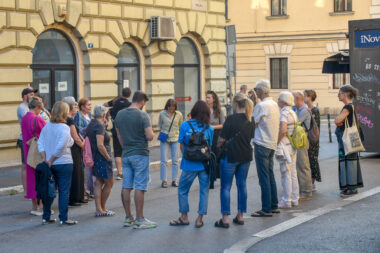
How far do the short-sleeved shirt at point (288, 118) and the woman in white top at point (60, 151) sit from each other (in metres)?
3.15

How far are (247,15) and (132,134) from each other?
101ft

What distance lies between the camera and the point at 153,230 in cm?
926

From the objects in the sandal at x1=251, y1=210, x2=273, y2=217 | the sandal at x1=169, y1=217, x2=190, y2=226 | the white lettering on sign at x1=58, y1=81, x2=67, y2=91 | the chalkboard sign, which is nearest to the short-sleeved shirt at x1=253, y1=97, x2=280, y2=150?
the sandal at x1=251, y1=210, x2=273, y2=217

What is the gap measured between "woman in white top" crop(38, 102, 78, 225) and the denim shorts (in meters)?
0.82

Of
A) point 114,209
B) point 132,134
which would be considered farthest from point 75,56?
point 132,134

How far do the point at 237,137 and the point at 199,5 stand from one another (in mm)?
12853

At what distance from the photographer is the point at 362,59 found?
17000 millimetres

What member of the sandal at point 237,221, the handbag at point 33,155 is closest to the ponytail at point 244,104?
the sandal at point 237,221

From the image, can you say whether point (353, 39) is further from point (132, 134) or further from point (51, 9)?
point (132, 134)

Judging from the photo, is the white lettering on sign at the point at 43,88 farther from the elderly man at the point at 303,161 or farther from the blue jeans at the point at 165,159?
the elderly man at the point at 303,161

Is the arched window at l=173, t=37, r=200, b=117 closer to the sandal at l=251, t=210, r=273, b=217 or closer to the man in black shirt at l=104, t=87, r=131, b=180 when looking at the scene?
the man in black shirt at l=104, t=87, r=131, b=180

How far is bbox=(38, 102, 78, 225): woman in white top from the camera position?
9586mm

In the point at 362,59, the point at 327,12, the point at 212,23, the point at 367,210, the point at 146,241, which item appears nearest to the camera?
the point at 146,241

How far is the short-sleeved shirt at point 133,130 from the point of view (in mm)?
9273
